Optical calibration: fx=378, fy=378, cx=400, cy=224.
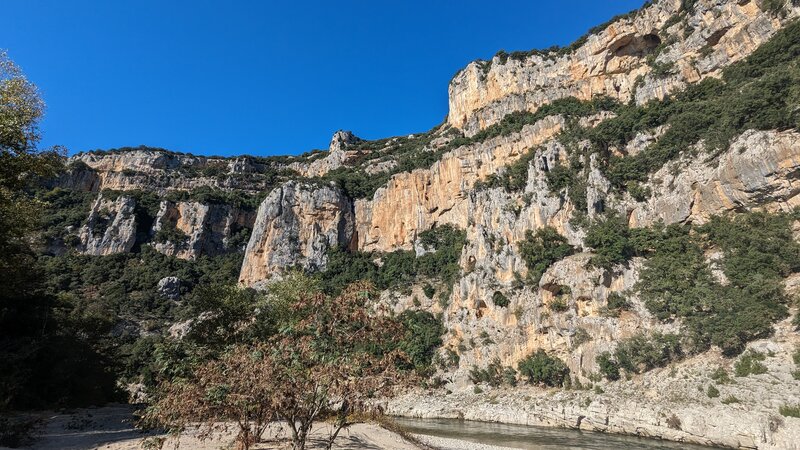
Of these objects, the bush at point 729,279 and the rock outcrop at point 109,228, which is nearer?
the bush at point 729,279

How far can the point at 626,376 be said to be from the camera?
32.5 meters

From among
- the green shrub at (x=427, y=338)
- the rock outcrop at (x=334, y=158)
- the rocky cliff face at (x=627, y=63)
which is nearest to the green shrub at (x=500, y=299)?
the green shrub at (x=427, y=338)

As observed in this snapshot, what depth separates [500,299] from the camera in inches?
1971

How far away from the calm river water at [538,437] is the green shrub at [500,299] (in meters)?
19.3

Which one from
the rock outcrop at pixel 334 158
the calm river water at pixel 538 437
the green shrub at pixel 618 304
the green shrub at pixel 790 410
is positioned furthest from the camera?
the rock outcrop at pixel 334 158

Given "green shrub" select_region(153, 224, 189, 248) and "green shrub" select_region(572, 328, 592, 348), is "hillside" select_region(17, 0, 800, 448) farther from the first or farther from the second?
"green shrub" select_region(153, 224, 189, 248)

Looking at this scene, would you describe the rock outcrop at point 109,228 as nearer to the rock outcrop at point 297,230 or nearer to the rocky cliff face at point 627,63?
the rock outcrop at point 297,230

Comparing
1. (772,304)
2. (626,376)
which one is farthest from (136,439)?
(772,304)

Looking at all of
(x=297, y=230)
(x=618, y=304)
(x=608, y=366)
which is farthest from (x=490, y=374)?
(x=297, y=230)

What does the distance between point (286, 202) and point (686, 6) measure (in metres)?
79.8

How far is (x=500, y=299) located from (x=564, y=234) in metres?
12.0

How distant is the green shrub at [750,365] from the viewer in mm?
24625

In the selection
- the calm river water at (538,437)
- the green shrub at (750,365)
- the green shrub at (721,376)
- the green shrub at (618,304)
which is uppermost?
the green shrub at (618,304)

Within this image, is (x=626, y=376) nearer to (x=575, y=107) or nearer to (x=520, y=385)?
(x=520, y=385)
